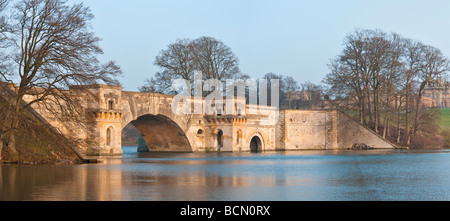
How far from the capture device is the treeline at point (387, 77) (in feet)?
178

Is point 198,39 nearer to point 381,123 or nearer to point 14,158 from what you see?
point 381,123

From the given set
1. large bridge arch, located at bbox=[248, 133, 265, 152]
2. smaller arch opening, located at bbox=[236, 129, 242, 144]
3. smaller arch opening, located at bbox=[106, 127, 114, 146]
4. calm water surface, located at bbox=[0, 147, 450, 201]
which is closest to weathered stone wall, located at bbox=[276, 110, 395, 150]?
large bridge arch, located at bbox=[248, 133, 265, 152]

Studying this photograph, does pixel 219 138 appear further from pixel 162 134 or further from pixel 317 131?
pixel 317 131

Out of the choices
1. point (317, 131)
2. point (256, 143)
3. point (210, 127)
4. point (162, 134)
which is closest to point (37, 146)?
point (162, 134)

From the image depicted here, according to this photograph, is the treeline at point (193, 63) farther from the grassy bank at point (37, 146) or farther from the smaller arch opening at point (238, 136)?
the grassy bank at point (37, 146)

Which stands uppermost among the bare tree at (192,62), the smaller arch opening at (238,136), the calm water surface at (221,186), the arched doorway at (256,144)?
the bare tree at (192,62)

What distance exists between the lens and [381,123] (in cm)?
6012

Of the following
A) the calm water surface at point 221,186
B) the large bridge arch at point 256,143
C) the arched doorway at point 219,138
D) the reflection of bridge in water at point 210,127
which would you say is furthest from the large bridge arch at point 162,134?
the calm water surface at point 221,186

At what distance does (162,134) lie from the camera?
51.2 metres

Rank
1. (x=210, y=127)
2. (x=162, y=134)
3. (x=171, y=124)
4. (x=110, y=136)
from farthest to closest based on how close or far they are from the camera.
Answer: (x=210, y=127)
(x=162, y=134)
(x=171, y=124)
(x=110, y=136)

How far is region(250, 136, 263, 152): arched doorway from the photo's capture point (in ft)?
193

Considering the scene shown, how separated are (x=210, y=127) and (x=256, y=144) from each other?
8.87 metres
